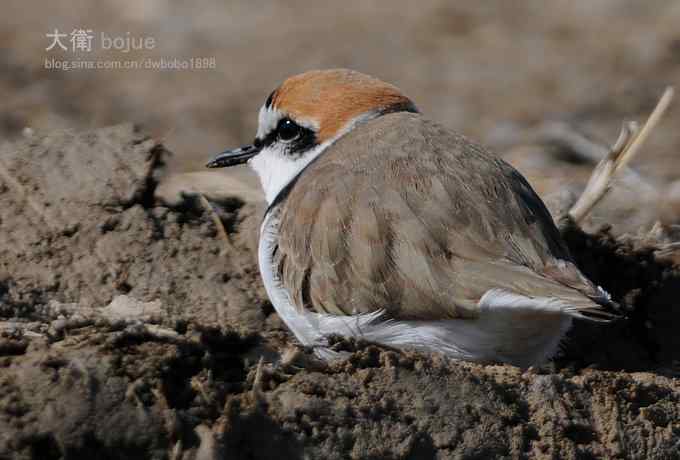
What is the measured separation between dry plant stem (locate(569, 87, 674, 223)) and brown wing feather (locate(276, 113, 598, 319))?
0.96 meters

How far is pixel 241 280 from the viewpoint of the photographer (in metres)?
5.92

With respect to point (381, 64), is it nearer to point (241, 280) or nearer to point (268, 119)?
point (268, 119)

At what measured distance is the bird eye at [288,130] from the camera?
6148 millimetres

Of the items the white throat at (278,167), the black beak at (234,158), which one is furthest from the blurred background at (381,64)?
the white throat at (278,167)

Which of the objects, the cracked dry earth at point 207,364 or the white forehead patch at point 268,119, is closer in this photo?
the cracked dry earth at point 207,364

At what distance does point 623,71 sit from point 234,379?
844 cm

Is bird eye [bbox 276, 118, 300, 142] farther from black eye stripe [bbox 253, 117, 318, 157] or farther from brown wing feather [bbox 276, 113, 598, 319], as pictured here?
brown wing feather [bbox 276, 113, 598, 319]

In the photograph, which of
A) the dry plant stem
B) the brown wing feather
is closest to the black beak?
the brown wing feather

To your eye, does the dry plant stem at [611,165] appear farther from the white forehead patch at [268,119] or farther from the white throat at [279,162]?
the white forehead patch at [268,119]

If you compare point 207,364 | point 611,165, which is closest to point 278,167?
point 611,165

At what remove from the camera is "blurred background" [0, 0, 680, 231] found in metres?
10.2

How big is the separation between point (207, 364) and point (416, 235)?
1155 millimetres

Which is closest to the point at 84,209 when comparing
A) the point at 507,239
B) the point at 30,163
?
the point at 30,163

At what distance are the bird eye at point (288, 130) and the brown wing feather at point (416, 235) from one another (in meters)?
0.68
